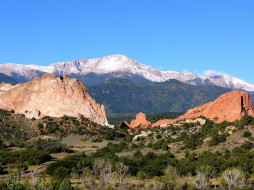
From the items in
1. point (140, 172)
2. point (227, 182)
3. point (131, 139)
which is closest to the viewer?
point (227, 182)

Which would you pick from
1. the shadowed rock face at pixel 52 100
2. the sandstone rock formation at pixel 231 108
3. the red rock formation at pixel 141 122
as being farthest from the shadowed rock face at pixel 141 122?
the sandstone rock formation at pixel 231 108

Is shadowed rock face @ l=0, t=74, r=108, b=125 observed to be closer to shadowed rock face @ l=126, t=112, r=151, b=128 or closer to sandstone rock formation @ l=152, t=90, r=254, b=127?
shadowed rock face @ l=126, t=112, r=151, b=128

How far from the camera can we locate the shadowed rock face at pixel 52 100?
119250 mm

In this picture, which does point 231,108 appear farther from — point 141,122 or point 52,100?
point 52,100

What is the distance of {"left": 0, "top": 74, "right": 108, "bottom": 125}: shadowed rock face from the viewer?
119250 millimetres

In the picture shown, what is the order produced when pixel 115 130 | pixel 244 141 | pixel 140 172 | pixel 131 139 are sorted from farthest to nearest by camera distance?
pixel 115 130 < pixel 131 139 < pixel 244 141 < pixel 140 172

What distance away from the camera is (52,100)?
120688 mm

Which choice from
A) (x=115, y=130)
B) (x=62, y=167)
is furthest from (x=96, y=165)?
(x=115, y=130)

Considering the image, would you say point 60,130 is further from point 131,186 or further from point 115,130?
point 131,186

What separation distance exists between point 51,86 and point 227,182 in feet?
268

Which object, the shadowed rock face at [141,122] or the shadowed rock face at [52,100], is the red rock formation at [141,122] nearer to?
the shadowed rock face at [141,122]

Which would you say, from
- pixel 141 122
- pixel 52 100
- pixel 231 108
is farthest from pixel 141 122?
pixel 231 108

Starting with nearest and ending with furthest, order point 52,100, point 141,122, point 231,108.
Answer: point 231,108 → point 52,100 → point 141,122

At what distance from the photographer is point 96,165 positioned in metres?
62.2
